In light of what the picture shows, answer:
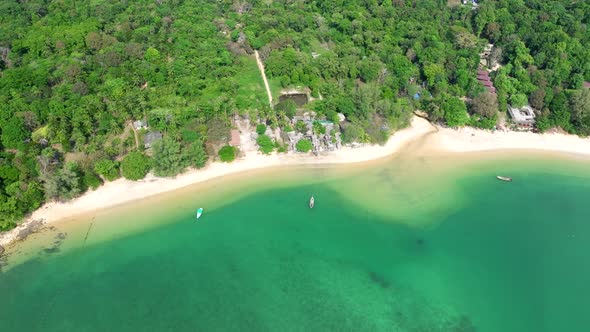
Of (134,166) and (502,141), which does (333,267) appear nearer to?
(134,166)

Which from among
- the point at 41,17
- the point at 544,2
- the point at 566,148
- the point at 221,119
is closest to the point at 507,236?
the point at 566,148

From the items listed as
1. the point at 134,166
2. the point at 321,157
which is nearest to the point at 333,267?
the point at 321,157

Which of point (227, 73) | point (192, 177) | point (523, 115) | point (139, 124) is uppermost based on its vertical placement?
point (227, 73)

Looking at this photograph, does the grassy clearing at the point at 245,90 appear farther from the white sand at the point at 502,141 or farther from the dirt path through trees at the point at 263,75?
the white sand at the point at 502,141

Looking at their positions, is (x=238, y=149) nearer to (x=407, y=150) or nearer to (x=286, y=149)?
(x=286, y=149)

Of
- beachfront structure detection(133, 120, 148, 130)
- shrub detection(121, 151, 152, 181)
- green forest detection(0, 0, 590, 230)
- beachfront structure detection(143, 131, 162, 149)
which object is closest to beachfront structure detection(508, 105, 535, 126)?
green forest detection(0, 0, 590, 230)

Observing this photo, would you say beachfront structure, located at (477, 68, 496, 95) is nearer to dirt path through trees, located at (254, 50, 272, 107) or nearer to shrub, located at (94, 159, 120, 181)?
dirt path through trees, located at (254, 50, 272, 107)
